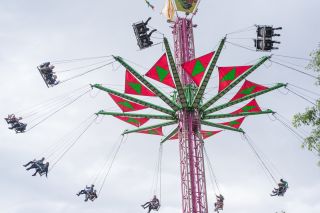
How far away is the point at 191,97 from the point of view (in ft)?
76.7

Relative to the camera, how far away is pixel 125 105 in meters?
24.0

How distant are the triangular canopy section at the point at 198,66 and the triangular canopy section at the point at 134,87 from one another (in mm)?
2114

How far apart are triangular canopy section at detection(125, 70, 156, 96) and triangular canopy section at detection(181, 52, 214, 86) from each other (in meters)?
2.11

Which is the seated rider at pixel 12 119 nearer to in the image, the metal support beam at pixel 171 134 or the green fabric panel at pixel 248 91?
the metal support beam at pixel 171 134

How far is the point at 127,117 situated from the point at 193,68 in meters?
5.38

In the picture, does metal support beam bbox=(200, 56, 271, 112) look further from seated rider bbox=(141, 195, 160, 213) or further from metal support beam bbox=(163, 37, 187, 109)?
seated rider bbox=(141, 195, 160, 213)

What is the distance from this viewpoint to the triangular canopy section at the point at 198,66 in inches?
850

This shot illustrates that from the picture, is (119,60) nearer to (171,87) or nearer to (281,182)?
(171,87)

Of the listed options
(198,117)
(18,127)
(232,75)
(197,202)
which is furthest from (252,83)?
(18,127)

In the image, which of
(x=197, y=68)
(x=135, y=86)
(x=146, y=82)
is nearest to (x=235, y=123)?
(x=197, y=68)

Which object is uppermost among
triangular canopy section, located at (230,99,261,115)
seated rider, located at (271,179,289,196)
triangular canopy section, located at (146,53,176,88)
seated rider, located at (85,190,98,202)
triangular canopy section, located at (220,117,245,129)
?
triangular canopy section, located at (220,117,245,129)

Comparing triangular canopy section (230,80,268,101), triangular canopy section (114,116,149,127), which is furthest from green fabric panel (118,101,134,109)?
triangular canopy section (230,80,268,101)

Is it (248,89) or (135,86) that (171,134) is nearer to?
(135,86)

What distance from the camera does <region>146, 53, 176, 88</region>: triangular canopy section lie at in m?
21.8
